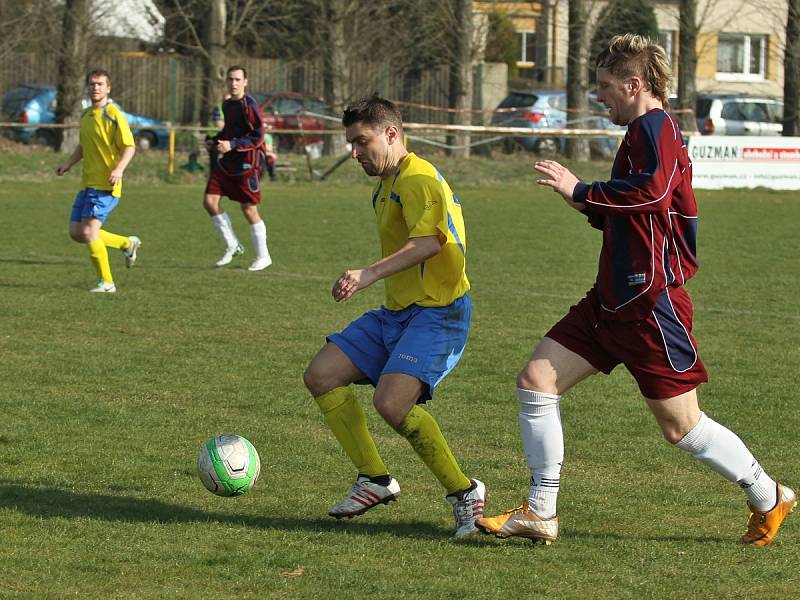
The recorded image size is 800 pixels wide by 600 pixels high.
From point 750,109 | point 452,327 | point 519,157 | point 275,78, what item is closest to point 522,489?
point 452,327

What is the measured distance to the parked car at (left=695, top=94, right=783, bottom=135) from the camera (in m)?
33.4

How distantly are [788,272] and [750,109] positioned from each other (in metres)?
21.2

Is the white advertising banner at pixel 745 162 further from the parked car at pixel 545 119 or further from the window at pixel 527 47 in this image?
the window at pixel 527 47

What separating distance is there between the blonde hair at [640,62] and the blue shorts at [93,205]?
7.60 metres

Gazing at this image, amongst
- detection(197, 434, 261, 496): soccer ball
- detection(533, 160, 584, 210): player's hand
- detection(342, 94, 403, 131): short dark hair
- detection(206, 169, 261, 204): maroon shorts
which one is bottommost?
detection(197, 434, 261, 496): soccer ball

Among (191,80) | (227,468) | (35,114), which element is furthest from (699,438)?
(191,80)

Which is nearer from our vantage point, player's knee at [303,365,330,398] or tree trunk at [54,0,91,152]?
player's knee at [303,365,330,398]

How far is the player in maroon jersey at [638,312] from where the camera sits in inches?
178

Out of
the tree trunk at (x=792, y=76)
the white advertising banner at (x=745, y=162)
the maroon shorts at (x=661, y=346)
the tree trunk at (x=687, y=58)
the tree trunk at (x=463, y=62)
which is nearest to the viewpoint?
the maroon shorts at (x=661, y=346)

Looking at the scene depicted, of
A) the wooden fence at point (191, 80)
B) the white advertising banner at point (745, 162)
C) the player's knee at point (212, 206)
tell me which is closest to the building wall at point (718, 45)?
the wooden fence at point (191, 80)

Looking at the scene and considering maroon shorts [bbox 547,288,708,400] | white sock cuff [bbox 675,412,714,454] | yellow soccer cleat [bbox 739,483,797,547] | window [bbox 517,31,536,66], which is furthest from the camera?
window [bbox 517,31,536,66]

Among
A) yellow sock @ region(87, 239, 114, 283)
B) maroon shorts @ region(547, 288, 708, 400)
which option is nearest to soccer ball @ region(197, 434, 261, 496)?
maroon shorts @ region(547, 288, 708, 400)

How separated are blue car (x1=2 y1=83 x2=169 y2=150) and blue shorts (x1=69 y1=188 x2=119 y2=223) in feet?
66.2

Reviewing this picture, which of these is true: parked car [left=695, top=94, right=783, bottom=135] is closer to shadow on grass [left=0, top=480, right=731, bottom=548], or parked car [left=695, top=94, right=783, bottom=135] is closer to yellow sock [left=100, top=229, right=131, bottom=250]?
yellow sock [left=100, top=229, right=131, bottom=250]
